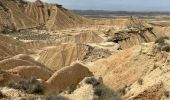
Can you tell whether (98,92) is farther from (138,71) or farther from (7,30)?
(7,30)

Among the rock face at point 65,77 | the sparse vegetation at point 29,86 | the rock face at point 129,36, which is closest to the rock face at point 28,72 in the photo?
the rock face at point 65,77

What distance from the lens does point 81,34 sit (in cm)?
8088

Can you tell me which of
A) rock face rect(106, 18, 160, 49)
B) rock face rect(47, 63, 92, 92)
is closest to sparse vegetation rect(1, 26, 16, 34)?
rock face rect(106, 18, 160, 49)

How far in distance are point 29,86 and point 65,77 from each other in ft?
14.7

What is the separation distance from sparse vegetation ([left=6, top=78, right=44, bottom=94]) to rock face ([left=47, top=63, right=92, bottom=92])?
5.26 ft

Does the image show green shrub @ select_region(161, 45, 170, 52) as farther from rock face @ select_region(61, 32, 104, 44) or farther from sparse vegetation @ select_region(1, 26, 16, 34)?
sparse vegetation @ select_region(1, 26, 16, 34)

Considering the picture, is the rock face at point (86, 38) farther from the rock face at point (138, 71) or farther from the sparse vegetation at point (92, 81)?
the sparse vegetation at point (92, 81)

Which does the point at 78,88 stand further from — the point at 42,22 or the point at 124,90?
the point at 42,22

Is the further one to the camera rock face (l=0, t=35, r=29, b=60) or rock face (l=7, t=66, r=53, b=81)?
rock face (l=0, t=35, r=29, b=60)

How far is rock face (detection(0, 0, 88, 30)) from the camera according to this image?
105 m

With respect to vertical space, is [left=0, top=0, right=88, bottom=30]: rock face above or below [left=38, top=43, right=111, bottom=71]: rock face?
below

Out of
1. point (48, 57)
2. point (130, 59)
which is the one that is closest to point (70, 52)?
point (48, 57)

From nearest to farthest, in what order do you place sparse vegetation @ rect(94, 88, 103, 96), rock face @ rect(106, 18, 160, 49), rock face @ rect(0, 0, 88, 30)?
sparse vegetation @ rect(94, 88, 103, 96)
rock face @ rect(106, 18, 160, 49)
rock face @ rect(0, 0, 88, 30)

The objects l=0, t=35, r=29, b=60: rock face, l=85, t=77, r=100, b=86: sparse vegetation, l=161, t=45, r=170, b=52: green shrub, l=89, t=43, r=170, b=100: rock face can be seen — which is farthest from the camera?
l=0, t=35, r=29, b=60: rock face
